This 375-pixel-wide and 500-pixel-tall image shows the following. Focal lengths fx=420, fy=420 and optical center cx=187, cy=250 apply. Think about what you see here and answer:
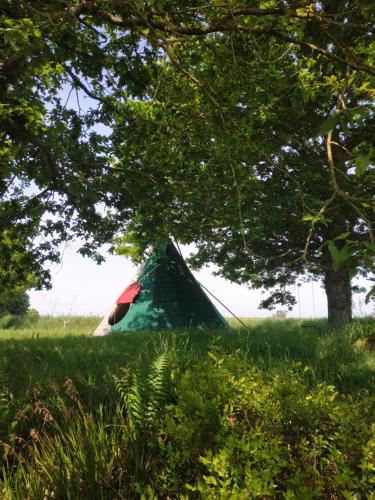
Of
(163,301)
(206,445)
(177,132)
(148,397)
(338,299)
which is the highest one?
(177,132)

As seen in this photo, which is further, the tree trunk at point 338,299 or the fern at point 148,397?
the tree trunk at point 338,299

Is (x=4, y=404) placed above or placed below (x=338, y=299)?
below

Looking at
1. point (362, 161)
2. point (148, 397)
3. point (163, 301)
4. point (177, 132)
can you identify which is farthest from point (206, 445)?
point (163, 301)

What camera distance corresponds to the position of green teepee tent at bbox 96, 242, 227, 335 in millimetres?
13032

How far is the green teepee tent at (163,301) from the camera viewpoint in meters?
13.0

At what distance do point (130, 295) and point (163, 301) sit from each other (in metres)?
1.12

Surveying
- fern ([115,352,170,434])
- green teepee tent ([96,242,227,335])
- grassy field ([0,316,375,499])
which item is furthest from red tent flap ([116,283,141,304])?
fern ([115,352,170,434])

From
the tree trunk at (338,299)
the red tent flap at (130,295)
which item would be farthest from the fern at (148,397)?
the tree trunk at (338,299)

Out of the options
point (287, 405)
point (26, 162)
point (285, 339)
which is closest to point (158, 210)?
point (26, 162)

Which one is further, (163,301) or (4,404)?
(163,301)

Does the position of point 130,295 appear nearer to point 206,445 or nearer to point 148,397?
point 148,397

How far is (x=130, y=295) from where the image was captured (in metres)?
13.5

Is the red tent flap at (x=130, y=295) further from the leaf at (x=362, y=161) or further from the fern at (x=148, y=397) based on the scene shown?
the leaf at (x=362, y=161)

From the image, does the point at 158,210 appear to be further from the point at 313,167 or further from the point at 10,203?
the point at 313,167
